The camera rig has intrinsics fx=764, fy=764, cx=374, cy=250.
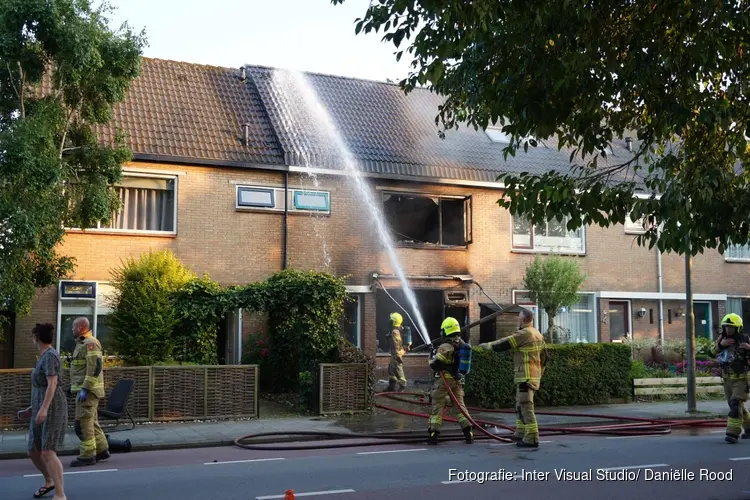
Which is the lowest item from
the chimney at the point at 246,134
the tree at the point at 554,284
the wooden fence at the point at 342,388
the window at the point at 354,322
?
the wooden fence at the point at 342,388

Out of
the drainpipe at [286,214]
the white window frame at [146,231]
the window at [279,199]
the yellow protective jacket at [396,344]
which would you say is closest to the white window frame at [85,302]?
the white window frame at [146,231]

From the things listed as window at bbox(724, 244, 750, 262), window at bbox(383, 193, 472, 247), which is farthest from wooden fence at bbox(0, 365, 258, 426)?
window at bbox(724, 244, 750, 262)

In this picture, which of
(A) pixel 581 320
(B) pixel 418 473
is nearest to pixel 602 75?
(B) pixel 418 473

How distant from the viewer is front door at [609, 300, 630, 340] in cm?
2256

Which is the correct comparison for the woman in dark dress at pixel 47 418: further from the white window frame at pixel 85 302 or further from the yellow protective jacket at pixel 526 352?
the white window frame at pixel 85 302

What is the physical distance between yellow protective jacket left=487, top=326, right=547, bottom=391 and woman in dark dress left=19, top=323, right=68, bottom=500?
589 cm

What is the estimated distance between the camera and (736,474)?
8.80 meters

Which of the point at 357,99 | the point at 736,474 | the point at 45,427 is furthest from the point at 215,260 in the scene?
the point at 736,474

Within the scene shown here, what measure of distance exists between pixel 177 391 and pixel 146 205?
5750mm

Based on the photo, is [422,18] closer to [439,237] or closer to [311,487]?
[311,487]

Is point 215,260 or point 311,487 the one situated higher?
point 215,260

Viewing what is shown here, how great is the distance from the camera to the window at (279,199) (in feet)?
60.5

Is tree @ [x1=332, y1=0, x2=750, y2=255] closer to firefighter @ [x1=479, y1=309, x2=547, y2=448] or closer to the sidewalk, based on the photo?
firefighter @ [x1=479, y1=309, x2=547, y2=448]

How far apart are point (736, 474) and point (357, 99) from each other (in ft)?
54.8
